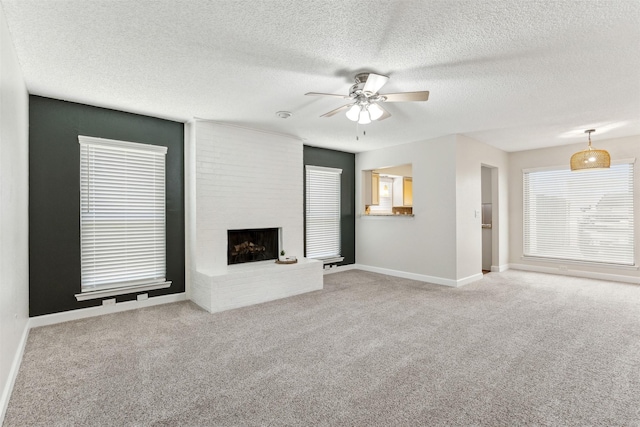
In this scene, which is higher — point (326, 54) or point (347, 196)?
point (326, 54)

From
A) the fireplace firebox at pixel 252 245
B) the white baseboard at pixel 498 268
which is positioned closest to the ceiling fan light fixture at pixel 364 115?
the fireplace firebox at pixel 252 245

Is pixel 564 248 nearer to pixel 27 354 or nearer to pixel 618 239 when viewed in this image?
pixel 618 239

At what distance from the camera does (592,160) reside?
4.99 meters

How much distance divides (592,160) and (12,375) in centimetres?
734

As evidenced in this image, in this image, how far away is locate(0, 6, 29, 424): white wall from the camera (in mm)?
2076

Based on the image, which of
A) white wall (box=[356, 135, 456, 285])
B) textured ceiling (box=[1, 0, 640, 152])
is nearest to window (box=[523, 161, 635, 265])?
textured ceiling (box=[1, 0, 640, 152])

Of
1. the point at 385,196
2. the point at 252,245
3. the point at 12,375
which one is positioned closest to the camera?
the point at 12,375

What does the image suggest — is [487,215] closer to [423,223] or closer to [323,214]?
[423,223]

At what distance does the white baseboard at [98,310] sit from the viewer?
3525mm

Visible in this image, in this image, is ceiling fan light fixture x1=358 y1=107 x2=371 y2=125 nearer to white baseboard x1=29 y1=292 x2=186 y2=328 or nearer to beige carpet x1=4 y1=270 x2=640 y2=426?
beige carpet x1=4 y1=270 x2=640 y2=426

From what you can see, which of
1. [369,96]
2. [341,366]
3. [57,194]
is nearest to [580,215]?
[369,96]

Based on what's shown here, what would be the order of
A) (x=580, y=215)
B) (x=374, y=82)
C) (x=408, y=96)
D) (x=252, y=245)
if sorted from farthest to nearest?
(x=580, y=215) < (x=252, y=245) < (x=408, y=96) < (x=374, y=82)

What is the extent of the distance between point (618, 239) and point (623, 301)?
171 cm

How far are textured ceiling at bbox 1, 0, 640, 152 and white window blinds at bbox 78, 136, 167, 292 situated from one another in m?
0.61
